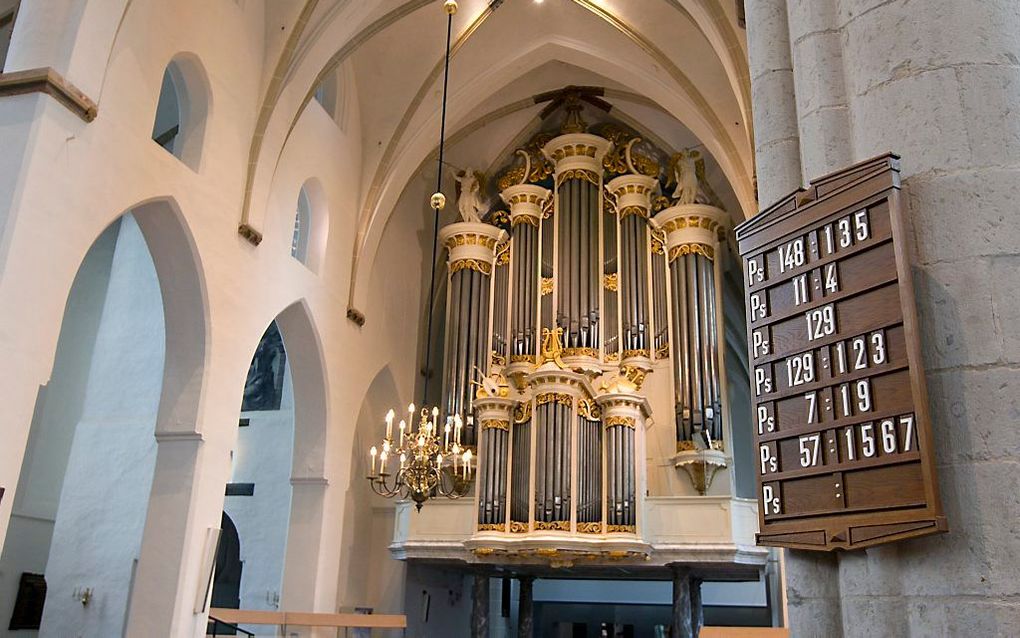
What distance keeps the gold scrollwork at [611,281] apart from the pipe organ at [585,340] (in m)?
0.02

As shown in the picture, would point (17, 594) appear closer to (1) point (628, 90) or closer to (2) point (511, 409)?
(2) point (511, 409)

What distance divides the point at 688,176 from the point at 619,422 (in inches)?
185

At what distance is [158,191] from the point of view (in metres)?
8.82

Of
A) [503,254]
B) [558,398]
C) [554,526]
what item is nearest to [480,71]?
[503,254]

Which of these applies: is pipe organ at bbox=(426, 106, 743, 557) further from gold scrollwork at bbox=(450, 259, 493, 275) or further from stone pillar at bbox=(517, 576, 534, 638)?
stone pillar at bbox=(517, 576, 534, 638)

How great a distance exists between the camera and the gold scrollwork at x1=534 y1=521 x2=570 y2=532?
1133 centimetres

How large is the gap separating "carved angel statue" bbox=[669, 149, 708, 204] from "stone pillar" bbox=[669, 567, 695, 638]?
5.76 meters

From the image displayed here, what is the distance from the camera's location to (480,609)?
43.2 feet

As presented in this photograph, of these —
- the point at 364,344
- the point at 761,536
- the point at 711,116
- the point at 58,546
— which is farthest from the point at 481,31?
the point at 761,536

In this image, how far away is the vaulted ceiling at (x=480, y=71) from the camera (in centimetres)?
1098

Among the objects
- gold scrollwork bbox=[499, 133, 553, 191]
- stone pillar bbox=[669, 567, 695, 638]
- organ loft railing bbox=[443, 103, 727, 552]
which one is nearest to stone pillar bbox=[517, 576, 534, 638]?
stone pillar bbox=[669, 567, 695, 638]

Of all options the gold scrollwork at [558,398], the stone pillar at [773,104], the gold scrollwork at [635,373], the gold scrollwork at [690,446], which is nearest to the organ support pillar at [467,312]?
the gold scrollwork at [558,398]

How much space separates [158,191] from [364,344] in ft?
17.1

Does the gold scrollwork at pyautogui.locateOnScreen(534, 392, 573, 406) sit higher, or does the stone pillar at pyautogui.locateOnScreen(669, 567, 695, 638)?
the gold scrollwork at pyautogui.locateOnScreen(534, 392, 573, 406)
